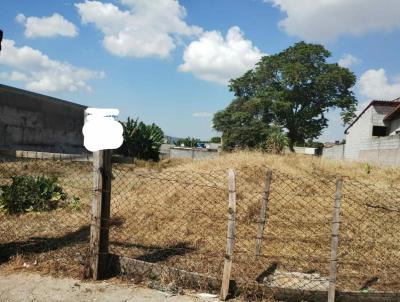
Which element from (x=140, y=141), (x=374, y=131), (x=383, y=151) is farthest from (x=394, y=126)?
(x=140, y=141)

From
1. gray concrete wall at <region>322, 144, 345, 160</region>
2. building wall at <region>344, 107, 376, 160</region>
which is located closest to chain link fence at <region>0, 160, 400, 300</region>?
building wall at <region>344, 107, 376, 160</region>

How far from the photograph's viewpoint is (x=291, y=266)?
4.90 metres

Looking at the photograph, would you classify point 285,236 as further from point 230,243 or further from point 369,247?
point 230,243

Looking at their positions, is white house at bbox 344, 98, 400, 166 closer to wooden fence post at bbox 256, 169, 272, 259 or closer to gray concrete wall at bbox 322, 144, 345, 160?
gray concrete wall at bbox 322, 144, 345, 160

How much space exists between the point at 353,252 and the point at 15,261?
13.9 ft

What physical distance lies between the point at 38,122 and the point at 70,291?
12830mm

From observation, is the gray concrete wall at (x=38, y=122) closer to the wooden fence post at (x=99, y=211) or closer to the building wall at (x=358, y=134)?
the wooden fence post at (x=99, y=211)

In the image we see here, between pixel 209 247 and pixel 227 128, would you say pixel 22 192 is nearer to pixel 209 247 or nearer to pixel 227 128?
pixel 209 247

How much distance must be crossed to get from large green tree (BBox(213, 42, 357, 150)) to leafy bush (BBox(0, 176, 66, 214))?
31.9 metres

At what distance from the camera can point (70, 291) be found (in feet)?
12.6

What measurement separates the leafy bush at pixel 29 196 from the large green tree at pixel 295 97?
3190cm

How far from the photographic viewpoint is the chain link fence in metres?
4.43

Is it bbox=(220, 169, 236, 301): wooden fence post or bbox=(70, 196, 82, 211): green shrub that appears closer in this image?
bbox=(220, 169, 236, 301): wooden fence post

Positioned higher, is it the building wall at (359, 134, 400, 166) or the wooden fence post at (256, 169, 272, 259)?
the building wall at (359, 134, 400, 166)
